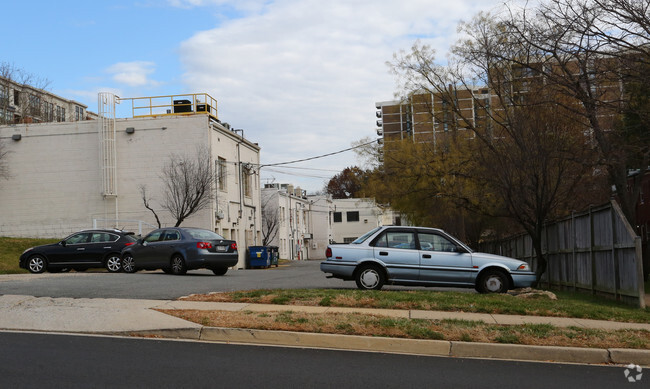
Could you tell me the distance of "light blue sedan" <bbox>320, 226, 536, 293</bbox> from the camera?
15617mm

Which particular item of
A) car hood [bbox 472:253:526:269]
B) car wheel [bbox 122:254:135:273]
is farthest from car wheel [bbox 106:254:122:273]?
car hood [bbox 472:253:526:269]

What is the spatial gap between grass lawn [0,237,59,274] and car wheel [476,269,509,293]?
19.0 meters

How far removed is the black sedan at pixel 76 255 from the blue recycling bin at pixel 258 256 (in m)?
19.5

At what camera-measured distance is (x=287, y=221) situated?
233 ft

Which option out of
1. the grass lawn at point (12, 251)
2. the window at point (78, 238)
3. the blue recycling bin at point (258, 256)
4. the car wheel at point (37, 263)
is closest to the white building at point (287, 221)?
the blue recycling bin at point (258, 256)

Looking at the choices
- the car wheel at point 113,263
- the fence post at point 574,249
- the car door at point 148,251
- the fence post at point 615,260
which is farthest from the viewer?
the car wheel at point 113,263

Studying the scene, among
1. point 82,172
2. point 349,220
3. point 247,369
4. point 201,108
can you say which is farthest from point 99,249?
point 349,220

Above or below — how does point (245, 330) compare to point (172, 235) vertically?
below

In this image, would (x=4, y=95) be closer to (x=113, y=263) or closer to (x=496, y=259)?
(x=113, y=263)

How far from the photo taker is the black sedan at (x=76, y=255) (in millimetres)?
23984

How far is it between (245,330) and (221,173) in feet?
106

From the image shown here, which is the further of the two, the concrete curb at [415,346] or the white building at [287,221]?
the white building at [287,221]

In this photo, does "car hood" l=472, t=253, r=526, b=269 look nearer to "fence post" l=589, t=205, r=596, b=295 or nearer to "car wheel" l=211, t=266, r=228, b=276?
"fence post" l=589, t=205, r=596, b=295

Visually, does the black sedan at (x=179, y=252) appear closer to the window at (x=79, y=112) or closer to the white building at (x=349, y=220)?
the white building at (x=349, y=220)
